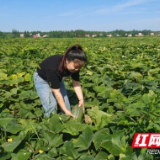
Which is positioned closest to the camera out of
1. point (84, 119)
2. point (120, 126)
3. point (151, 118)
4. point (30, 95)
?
point (151, 118)

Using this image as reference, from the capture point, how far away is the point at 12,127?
2395 mm

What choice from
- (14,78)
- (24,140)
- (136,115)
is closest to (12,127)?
(24,140)

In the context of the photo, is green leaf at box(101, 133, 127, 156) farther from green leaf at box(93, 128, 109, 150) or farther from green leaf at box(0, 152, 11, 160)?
green leaf at box(0, 152, 11, 160)

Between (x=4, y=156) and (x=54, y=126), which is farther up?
(x=54, y=126)

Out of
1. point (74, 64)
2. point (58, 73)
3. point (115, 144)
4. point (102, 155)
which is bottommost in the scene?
point (102, 155)

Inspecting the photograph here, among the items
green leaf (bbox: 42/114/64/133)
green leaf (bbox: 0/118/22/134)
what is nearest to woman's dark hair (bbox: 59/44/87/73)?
green leaf (bbox: 42/114/64/133)

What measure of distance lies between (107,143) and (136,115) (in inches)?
12.7

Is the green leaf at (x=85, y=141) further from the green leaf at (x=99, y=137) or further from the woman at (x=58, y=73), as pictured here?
the woman at (x=58, y=73)

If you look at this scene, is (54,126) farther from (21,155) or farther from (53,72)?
(53,72)

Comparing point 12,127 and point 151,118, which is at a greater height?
point 151,118

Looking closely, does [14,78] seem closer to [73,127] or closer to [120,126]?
[73,127]

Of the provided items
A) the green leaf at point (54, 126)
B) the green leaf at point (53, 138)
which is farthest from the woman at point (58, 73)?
the green leaf at point (53, 138)

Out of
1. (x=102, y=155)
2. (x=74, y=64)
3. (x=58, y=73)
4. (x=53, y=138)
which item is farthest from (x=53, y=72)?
(x=102, y=155)

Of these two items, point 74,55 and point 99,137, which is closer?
point 99,137
